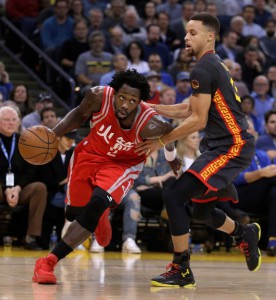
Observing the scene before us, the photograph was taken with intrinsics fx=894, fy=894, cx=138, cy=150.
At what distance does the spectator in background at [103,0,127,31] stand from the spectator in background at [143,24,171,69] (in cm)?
76

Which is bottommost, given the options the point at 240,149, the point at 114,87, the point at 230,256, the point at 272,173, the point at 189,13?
the point at 230,256

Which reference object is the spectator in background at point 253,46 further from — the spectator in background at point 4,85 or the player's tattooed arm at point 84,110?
the player's tattooed arm at point 84,110

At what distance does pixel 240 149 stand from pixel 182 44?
9.09 metres

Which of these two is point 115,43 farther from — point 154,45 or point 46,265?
point 46,265

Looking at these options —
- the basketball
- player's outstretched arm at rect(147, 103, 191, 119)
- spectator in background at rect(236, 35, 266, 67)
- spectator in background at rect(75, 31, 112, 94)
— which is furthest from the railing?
the basketball

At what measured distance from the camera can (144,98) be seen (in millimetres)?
6945

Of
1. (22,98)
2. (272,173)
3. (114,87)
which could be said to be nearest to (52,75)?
(22,98)

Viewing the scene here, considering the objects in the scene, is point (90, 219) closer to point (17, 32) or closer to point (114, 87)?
point (114, 87)

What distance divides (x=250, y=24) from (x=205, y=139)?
1018 cm

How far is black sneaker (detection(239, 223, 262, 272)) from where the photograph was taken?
7.24 m

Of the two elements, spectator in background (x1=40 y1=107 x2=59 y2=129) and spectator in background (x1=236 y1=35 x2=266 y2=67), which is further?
spectator in background (x1=236 y1=35 x2=266 y2=67)

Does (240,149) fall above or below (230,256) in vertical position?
above

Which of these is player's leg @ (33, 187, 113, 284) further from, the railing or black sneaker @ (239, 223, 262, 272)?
the railing

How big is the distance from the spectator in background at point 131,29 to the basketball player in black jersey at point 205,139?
8293mm
